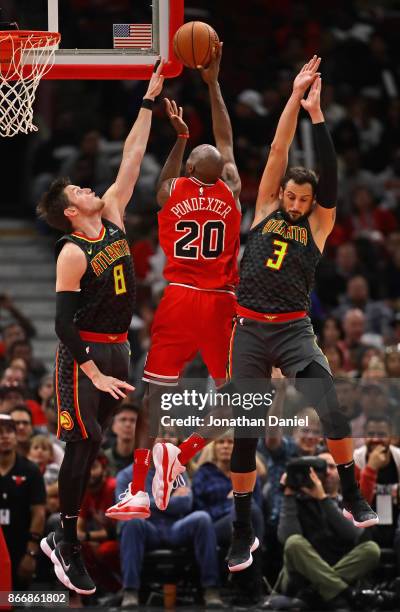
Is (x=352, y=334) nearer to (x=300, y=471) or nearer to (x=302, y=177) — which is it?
(x=300, y=471)

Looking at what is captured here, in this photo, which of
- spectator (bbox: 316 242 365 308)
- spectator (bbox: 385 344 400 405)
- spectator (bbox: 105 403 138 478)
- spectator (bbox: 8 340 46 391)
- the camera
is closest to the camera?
the camera

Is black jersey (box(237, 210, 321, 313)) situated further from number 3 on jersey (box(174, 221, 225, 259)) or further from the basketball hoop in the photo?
the basketball hoop

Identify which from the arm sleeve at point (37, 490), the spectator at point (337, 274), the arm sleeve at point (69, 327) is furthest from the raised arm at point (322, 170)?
the spectator at point (337, 274)

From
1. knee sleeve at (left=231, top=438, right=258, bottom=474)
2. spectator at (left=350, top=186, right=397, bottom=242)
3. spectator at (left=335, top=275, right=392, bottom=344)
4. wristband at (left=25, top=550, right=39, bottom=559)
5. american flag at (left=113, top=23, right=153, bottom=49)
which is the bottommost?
wristband at (left=25, top=550, right=39, bottom=559)

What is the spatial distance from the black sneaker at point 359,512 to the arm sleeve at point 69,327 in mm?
2182

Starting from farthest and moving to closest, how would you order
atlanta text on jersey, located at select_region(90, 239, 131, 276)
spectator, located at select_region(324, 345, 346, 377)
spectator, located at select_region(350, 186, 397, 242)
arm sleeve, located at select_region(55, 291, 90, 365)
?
1. spectator, located at select_region(350, 186, 397, 242)
2. spectator, located at select_region(324, 345, 346, 377)
3. atlanta text on jersey, located at select_region(90, 239, 131, 276)
4. arm sleeve, located at select_region(55, 291, 90, 365)

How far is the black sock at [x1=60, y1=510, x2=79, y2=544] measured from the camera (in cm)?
1095

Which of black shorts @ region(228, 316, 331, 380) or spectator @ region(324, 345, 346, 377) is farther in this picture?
spectator @ region(324, 345, 346, 377)

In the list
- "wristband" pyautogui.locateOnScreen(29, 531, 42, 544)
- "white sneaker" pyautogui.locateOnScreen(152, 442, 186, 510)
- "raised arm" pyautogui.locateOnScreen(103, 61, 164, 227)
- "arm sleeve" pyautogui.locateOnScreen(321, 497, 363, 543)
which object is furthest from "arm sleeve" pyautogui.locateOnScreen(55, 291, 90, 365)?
"arm sleeve" pyautogui.locateOnScreen(321, 497, 363, 543)

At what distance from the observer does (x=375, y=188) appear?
20438 mm

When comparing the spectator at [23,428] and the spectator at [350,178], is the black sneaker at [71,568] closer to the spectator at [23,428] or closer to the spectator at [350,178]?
the spectator at [23,428]

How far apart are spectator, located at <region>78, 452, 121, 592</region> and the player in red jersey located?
2.75m

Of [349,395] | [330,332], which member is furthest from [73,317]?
[330,332]

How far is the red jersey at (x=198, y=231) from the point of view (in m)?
10.9
